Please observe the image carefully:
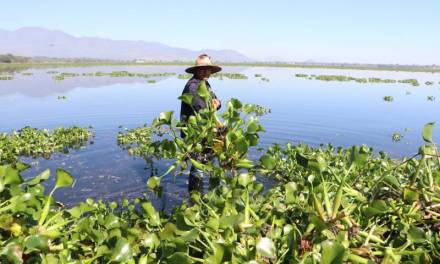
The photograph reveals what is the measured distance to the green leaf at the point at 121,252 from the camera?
4.44 ft

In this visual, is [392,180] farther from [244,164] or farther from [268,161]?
[244,164]

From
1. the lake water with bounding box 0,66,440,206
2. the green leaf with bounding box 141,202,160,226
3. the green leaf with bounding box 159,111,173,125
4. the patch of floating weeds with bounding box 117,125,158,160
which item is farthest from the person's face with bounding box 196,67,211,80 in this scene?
the patch of floating weeds with bounding box 117,125,158,160

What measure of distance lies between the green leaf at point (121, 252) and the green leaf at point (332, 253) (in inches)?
26.1

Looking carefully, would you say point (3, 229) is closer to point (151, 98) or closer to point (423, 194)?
point (423, 194)

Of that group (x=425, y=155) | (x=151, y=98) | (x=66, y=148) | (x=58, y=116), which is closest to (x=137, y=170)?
(x=66, y=148)

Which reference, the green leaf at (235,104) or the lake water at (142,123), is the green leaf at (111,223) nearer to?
the green leaf at (235,104)

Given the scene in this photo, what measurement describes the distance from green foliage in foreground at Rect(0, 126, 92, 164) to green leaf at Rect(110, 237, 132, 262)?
405 inches

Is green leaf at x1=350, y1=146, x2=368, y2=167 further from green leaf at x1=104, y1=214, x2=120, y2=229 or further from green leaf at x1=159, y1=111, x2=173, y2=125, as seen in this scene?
green leaf at x1=104, y1=214, x2=120, y2=229

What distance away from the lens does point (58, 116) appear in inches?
706

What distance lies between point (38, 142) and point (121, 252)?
11.4 metres

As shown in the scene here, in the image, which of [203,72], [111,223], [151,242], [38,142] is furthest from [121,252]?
[38,142]

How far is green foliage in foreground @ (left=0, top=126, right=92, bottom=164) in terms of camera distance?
10.8 meters

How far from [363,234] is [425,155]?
20.7 inches

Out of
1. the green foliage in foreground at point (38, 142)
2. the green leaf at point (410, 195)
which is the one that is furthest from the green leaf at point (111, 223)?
the green foliage in foreground at point (38, 142)
